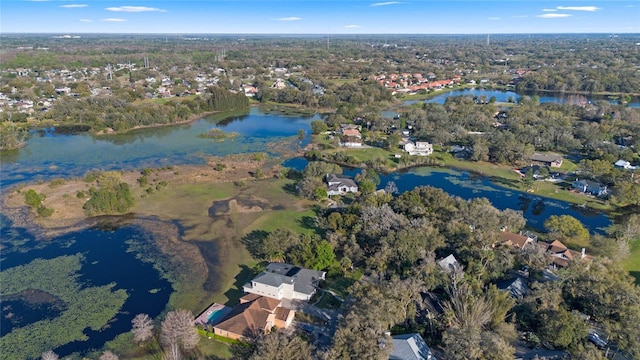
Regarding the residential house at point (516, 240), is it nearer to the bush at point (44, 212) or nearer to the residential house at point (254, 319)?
the residential house at point (254, 319)

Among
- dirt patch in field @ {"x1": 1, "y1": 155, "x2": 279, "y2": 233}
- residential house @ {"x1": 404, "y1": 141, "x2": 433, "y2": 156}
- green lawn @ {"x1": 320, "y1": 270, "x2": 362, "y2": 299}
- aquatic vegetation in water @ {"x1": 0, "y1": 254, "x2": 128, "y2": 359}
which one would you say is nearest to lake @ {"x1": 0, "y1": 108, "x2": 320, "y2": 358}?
aquatic vegetation in water @ {"x1": 0, "y1": 254, "x2": 128, "y2": 359}

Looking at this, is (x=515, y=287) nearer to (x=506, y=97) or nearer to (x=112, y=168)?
(x=112, y=168)

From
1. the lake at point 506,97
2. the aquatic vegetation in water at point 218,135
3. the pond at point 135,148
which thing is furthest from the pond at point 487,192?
the lake at point 506,97

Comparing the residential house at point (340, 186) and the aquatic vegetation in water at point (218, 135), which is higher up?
the aquatic vegetation in water at point (218, 135)

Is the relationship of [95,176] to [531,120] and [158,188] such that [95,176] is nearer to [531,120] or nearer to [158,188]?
[158,188]

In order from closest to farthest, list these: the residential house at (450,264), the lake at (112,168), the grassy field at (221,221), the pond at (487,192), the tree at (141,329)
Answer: the tree at (141,329) → the lake at (112,168) → the residential house at (450,264) → the grassy field at (221,221) → the pond at (487,192)

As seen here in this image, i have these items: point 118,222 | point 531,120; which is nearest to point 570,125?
point 531,120

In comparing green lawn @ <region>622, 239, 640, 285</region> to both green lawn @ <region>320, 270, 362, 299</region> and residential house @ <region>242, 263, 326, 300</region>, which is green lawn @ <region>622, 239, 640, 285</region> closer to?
green lawn @ <region>320, 270, 362, 299</region>
